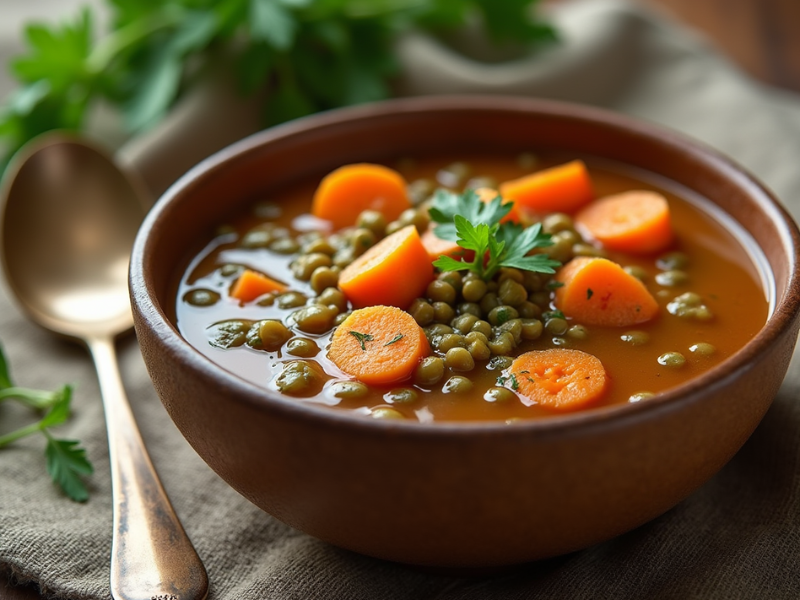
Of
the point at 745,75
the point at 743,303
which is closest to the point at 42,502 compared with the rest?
the point at 743,303

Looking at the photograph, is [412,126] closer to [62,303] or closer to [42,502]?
[62,303]

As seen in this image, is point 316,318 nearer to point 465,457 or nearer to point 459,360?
point 459,360

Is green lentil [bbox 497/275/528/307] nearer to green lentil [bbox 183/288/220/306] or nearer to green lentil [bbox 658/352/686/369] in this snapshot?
green lentil [bbox 658/352/686/369]

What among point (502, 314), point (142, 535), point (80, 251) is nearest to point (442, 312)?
point (502, 314)

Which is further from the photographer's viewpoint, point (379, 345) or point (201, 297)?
point (201, 297)

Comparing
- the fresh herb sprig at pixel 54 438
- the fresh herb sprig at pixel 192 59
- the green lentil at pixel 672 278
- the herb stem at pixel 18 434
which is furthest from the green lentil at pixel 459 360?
the fresh herb sprig at pixel 192 59

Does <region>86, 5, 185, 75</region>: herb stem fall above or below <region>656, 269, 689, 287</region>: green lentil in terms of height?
above

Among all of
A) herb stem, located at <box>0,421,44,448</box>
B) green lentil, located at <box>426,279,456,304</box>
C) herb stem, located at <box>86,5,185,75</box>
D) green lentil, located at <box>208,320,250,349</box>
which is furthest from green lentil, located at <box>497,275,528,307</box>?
herb stem, located at <box>86,5,185,75</box>
